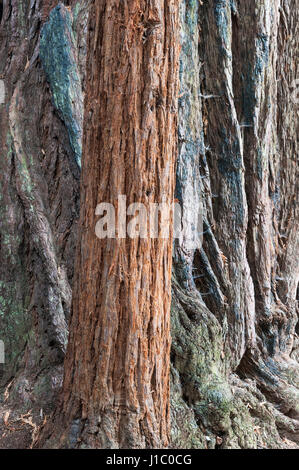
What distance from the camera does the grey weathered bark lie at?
12.3 feet

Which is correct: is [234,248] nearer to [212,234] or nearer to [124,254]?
[212,234]

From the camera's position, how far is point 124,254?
112 inches

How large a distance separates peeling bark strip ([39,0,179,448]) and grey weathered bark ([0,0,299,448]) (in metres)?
0.75

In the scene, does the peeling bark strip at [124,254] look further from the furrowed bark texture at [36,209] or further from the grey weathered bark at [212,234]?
the furrowed bark texture at [36,209]

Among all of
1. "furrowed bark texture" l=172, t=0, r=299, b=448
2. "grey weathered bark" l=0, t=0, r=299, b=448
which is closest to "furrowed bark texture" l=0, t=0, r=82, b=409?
"grey weathered bark" l=0, t=0, r=299, b=448

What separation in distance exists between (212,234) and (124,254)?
156cm

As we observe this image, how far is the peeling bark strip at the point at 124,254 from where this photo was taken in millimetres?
2852

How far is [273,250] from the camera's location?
197 inches

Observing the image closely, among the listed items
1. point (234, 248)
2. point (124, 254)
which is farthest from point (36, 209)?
point (234, 248)

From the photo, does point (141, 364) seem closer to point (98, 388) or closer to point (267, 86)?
point (98, 388)

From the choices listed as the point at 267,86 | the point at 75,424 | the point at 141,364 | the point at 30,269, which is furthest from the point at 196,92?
the point at 75,424

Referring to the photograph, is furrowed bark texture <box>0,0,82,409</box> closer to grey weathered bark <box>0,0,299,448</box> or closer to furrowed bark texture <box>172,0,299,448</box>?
grey weathered bark <box>0,0,299,448</box>

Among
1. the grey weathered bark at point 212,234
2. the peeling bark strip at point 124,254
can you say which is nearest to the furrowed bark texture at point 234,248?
the grey weathered bark at point 212,234

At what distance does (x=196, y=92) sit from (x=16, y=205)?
1663mm
